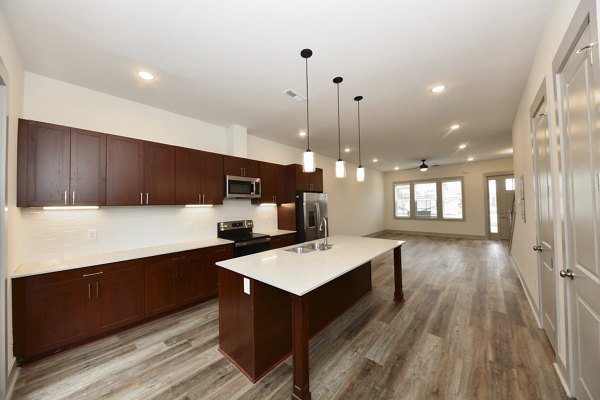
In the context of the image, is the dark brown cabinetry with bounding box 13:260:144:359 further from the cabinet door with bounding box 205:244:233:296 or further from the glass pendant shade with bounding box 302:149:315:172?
the glass pendant shade with bounding box 302:149:315:172

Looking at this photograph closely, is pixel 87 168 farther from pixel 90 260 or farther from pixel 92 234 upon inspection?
pixel 90 260

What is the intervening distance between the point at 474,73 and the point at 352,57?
5.11ft

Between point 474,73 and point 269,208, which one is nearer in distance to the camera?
point 474,73

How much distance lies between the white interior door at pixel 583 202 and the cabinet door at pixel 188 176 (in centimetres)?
383

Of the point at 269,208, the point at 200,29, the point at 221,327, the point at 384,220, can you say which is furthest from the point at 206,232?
the point at 384,220

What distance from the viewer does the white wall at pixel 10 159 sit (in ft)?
5.44

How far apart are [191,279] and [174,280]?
0.71ft

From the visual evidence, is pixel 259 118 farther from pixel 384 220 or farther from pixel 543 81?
pixel 384 220

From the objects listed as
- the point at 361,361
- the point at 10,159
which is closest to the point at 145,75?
the point at 10,159

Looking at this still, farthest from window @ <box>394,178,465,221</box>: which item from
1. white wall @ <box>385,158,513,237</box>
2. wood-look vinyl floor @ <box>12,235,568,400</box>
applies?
wood-look vinyl floor @ <box>12,235,568,400</box>

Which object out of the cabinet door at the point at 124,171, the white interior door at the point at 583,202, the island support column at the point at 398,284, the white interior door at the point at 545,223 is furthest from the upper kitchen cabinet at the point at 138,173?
the white interior door at the point at 545,223

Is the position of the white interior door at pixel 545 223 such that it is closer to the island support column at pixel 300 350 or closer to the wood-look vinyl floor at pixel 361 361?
the wood-look vinyl floor at pixel 361 361

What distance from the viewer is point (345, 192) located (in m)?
7.62

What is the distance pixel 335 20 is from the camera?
1767 mm
